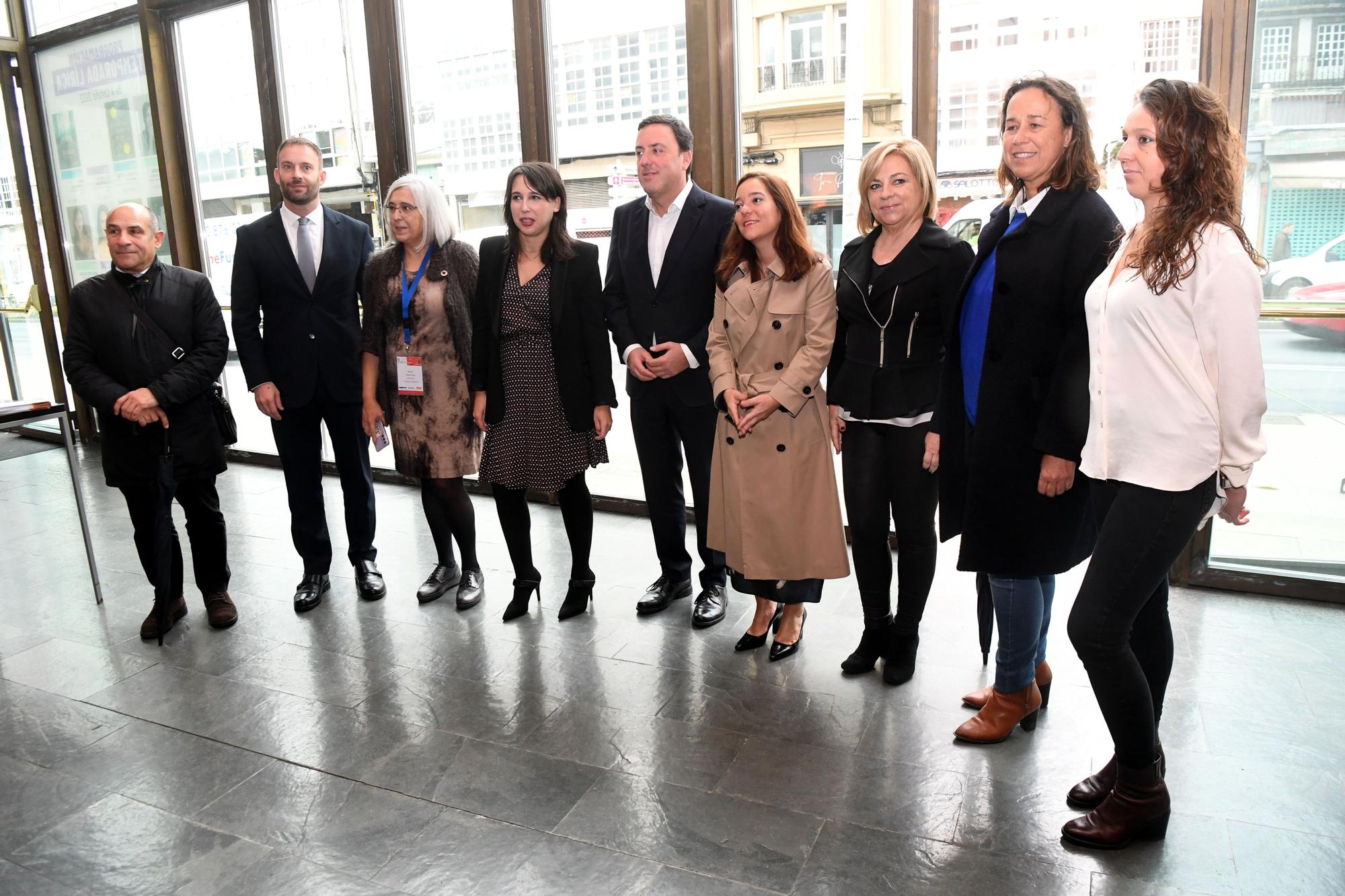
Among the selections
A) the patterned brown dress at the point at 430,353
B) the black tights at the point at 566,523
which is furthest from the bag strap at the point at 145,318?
the black tights at the point at 566,523

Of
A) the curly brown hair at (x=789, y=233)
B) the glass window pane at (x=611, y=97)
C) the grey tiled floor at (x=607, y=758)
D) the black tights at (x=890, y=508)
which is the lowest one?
the grey tiled floor at (x=607, y=758)

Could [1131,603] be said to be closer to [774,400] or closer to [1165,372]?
[1165,372]

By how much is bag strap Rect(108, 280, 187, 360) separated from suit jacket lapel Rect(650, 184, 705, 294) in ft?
5.87

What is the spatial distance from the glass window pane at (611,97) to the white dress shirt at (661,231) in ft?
4.05

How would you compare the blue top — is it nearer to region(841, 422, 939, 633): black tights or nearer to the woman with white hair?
region(841, 422, 939, 633): black tights

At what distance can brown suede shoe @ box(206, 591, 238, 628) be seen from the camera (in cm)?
368

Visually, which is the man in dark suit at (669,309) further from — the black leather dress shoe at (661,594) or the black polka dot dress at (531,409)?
the black polka dot dress at (531,409)

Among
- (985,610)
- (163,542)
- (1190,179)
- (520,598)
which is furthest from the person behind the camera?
(520,598)

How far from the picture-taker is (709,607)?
3600 millimetres

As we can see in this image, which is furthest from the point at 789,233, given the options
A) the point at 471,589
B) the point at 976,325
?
the point at 471,589

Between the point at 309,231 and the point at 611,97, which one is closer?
the point at 309,231

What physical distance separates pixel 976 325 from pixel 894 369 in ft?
1.12

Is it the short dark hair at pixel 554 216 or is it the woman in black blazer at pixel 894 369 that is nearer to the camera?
the woman in black blazer at pixel 894 369

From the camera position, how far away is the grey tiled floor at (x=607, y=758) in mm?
2174
